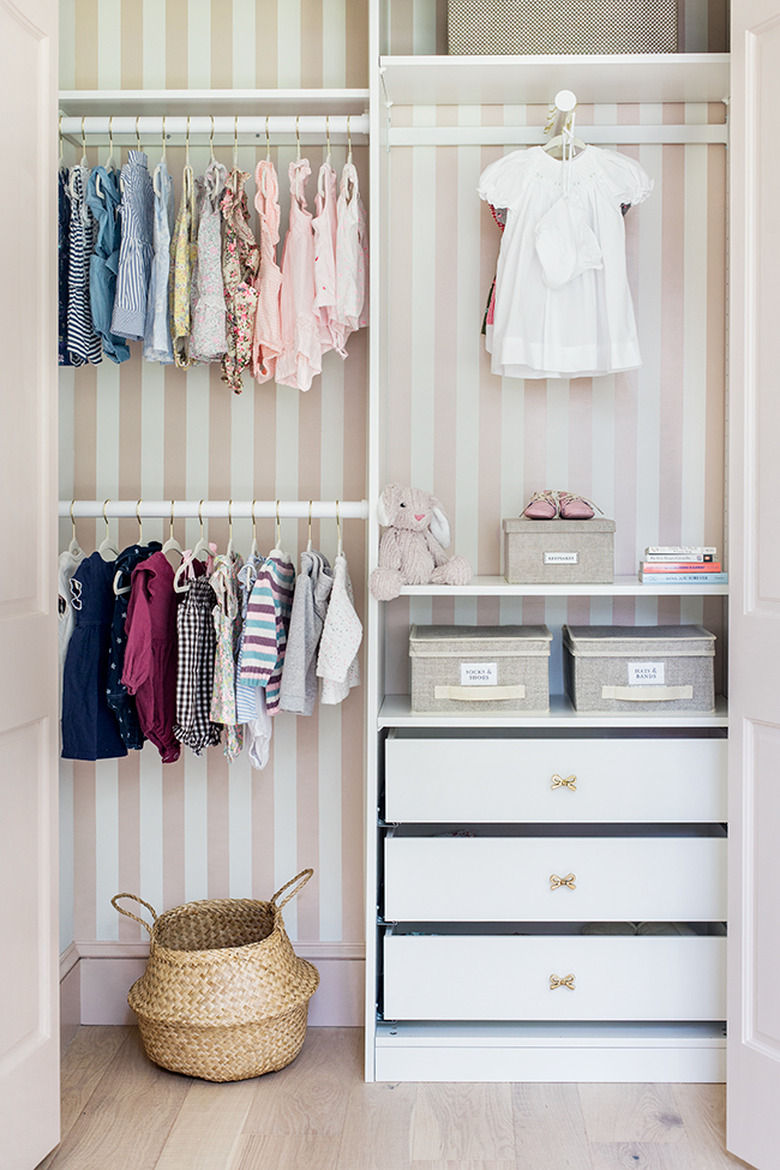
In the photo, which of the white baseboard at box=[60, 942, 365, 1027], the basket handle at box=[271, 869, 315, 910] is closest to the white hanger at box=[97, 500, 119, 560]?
the basket handle at box=[271, 869, 315, 910]

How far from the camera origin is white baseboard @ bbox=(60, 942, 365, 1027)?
2551mm

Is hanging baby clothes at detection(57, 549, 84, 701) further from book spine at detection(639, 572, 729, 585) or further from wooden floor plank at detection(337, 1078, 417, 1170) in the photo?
book spine at detection(639, 572, 729, 585)

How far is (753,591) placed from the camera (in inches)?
78.4

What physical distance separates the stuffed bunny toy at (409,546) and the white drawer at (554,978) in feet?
2.69

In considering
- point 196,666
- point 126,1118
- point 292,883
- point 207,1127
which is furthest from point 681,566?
point 126,1118

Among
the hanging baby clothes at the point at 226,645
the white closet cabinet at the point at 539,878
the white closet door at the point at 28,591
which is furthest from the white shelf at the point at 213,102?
the hanging baby clothes at the point at 226,645

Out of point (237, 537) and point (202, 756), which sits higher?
point (237, 537)

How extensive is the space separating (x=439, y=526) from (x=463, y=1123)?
130cm

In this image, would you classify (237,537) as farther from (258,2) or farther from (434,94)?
(258,2)

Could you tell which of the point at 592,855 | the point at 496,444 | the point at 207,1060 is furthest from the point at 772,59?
the point at 207,1060

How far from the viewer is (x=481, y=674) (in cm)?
223

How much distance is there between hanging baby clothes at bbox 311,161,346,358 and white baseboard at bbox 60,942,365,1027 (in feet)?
5.06

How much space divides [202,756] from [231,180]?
1.43m

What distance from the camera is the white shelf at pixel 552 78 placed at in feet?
7.32
